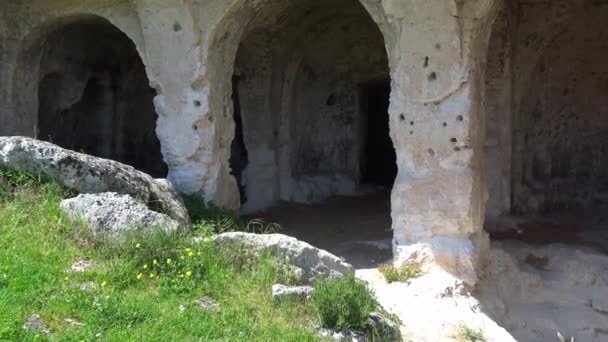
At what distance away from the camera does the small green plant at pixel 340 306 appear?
4.67 metres

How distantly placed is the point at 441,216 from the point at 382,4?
2.11 metres

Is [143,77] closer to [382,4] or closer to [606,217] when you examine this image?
[382,4]

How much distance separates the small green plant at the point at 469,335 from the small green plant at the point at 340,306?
1370 millimetres

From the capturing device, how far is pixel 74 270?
4785 millimetres

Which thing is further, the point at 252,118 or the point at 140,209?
the point at 252,118

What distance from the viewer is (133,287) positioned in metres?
4.72

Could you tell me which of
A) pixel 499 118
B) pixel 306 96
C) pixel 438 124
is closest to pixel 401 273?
pixel 438 124

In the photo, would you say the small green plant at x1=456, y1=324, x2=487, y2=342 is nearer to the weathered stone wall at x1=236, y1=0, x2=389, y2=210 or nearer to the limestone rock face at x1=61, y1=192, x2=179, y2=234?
the limestone rock face at x1=61, y1=192, x2=179, y2=234

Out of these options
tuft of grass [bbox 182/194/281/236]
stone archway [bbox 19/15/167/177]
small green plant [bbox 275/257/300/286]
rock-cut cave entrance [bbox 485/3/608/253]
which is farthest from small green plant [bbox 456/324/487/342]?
stone archway [bbox 19/15/167/177]

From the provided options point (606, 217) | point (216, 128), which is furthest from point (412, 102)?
point (606, 217)

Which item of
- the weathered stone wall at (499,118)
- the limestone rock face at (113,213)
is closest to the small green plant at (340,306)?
the limestone rock face at (113,213)

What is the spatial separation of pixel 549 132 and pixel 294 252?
6676mm

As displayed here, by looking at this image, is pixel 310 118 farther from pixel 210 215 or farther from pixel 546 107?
pixel 210 215

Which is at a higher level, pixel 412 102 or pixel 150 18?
pixel 150 18
